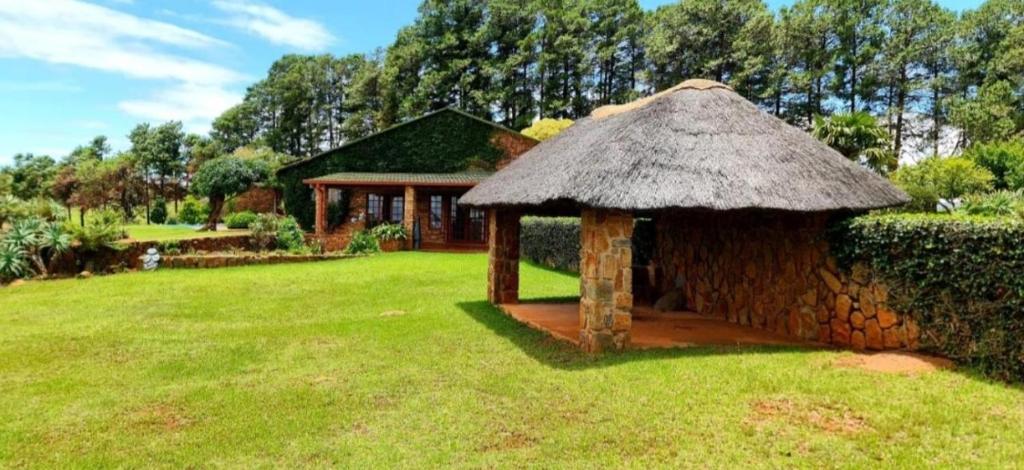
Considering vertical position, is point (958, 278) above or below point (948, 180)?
below

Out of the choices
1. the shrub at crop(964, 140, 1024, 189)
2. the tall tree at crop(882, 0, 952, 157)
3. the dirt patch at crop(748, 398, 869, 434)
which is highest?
the tall tree at crop(882, 0, 952, 157)

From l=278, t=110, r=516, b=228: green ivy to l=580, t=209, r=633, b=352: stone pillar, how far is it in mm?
20970

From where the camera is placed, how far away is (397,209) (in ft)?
89.4

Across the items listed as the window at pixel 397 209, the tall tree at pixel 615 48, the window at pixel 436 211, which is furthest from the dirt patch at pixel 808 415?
the tall tree at pixel 615 48

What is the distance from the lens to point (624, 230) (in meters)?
7.41

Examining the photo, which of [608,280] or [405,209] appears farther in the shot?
[405,209]

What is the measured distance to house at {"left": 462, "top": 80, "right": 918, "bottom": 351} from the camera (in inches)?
275

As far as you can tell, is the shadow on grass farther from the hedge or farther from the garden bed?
the garden bed

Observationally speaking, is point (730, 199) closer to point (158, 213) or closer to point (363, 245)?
point (363, 245)

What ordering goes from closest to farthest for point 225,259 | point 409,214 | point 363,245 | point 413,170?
point 225,259 → point 363,245 → point 409,214 → point 413,170

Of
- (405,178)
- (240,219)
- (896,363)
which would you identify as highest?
(405,178)

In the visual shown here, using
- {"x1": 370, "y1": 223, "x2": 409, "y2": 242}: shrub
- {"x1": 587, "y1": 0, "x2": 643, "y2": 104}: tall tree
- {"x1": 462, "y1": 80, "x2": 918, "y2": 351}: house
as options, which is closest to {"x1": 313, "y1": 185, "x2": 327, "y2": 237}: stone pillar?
{"x1": 370, "y1": 223, "x2": 409, "y2": 242}: shrub

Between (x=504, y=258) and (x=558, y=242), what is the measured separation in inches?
267

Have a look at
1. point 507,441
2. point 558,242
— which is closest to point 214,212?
point 558,242
